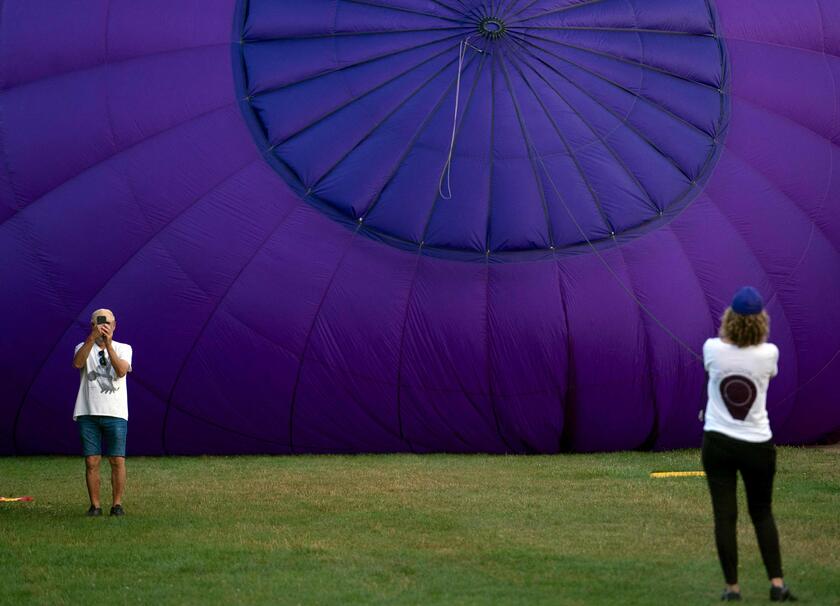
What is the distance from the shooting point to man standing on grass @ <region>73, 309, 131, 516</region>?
10461 millimetres

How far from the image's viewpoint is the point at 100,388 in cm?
1052

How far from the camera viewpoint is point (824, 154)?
1503 cm

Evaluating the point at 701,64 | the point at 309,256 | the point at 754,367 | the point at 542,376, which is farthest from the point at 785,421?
the point at 754,367

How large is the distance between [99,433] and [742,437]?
5357mm

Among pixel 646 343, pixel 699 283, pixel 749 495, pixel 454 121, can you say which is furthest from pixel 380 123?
pixel 749 495

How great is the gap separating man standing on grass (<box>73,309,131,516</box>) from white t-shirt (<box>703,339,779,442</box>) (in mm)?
4956

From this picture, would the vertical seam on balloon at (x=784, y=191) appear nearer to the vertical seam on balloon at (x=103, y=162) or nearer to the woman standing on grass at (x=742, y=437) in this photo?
the vertical seam on balloon at (x=103, y=162)

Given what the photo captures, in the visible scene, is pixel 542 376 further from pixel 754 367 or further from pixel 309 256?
pixel 754 367

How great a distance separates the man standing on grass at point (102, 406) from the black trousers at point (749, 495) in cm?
499

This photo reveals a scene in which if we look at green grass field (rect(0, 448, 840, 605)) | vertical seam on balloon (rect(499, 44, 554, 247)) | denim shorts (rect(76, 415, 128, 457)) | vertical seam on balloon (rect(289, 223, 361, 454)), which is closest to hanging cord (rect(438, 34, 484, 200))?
vertical seam on balloon (rect(499, 44, 554, 247))

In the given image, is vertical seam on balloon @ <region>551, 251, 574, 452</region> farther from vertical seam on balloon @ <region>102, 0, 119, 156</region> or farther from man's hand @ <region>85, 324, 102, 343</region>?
man's hand @ <region>85, 324, 102, 343</region>

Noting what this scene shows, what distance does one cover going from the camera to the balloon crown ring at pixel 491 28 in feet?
47.2

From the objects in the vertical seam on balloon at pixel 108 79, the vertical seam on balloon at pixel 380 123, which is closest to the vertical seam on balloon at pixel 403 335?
the vertical seam on balloon at pixel 380 123

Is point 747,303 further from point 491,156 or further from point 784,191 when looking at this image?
point 784,191
